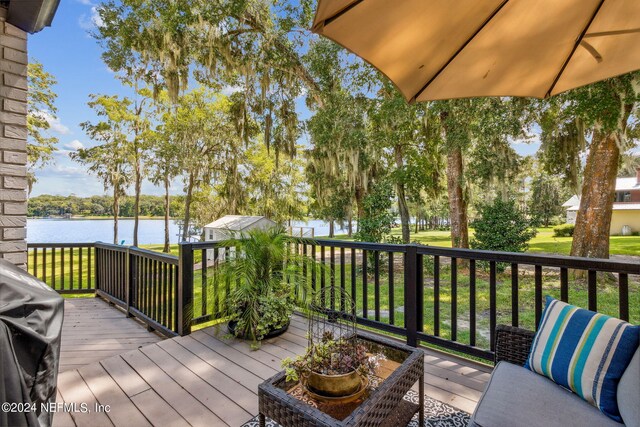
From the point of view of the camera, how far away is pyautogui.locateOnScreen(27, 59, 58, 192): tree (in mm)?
9117

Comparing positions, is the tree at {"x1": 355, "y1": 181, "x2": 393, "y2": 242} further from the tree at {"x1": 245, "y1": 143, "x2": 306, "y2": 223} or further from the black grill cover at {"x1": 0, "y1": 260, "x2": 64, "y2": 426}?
the black grill cover at {"x1": 0, "y1": 260, "x2": 64, "y2": 426}

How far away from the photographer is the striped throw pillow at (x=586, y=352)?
1.25m

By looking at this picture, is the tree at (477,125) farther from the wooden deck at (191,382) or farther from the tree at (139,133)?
the tree at (139,133)

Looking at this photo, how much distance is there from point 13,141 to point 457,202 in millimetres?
8080

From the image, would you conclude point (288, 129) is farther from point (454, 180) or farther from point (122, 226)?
point (122, 226)

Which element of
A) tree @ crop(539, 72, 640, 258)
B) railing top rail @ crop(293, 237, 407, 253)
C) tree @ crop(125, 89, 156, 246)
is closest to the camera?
railing top rail @ crop(293, 237, 407, 253)

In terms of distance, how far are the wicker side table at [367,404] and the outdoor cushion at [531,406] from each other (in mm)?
319

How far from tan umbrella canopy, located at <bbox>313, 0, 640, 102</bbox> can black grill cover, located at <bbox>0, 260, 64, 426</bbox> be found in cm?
145

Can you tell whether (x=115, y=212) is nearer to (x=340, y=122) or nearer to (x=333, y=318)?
(x=340, y=122)

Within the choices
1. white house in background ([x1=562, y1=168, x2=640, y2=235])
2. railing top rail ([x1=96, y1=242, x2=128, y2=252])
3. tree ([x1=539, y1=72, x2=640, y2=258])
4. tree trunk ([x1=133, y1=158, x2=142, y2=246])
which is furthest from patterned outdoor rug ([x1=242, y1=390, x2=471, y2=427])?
white house in background ([x1=562, y1=168, x2=640, y2=235])

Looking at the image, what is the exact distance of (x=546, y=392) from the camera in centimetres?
133

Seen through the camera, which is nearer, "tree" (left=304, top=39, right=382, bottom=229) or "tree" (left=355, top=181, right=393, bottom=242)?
"tree" (left=304, top=39, right=382, bottom=229)

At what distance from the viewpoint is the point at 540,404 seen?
1.25 metres

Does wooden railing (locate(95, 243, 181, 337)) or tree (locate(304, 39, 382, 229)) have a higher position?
tree (locate(304, 39, 382, 229))
